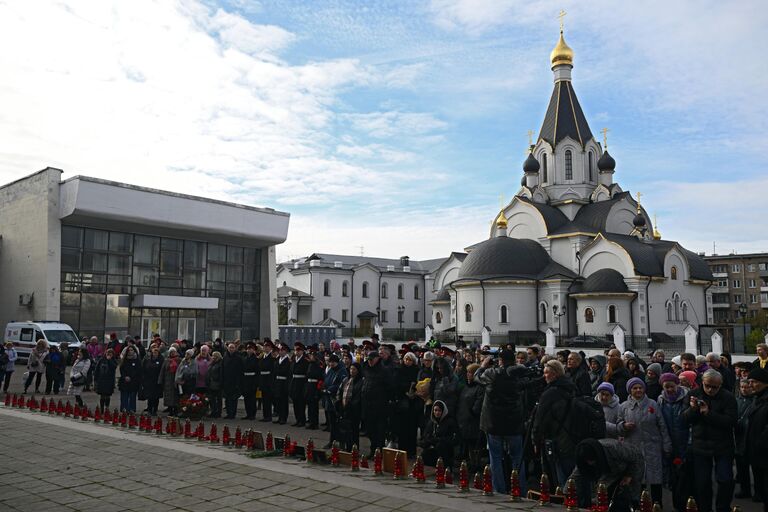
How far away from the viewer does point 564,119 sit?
50.3 meters

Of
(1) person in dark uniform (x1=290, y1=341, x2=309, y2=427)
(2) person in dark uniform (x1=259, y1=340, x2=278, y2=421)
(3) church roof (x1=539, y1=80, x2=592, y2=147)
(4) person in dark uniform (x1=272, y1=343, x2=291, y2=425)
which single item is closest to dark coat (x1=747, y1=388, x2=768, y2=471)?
(1) person in dark uniform (x1=290, y1=341, x2=309, y2=427)

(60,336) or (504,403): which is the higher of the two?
(60,336)

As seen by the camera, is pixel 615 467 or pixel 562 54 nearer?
pixel 615 467

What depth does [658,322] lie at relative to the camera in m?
40.2

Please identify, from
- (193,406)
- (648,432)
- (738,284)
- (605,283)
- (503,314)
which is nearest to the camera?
(648,432)

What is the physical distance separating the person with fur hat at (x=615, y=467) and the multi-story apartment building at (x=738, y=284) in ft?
254

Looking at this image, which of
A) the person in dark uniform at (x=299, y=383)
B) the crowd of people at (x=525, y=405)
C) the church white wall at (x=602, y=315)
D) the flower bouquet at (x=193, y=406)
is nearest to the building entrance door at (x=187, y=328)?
the crowd of people at (x=525, y=405)

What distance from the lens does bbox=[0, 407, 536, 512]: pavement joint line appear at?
6633 mm

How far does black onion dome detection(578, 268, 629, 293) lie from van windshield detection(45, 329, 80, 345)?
98.9 feet

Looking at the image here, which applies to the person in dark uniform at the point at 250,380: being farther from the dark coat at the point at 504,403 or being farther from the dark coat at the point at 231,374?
the dark coat at the point at 504,403

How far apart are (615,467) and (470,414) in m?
3.46

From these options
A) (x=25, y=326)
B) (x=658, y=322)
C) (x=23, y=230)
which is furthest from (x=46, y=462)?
(x=658, y=322)

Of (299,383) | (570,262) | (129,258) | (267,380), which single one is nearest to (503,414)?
(299,383)

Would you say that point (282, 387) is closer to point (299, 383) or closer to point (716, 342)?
point (299, 383)
